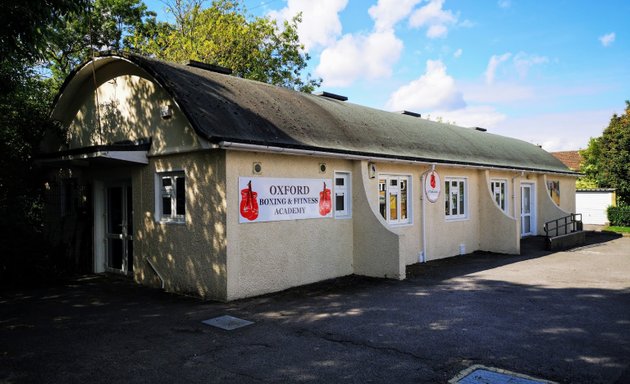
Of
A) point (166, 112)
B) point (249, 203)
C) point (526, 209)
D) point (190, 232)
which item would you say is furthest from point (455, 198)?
point (166, 112)

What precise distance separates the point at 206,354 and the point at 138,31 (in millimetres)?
28338

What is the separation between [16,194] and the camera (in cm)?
1130

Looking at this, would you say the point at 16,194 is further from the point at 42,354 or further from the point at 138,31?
the point at 138,31

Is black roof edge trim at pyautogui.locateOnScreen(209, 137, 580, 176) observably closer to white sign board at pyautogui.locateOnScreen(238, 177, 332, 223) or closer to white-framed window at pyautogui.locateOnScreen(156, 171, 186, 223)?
white sign board at pyautogui.locateOnScreen(238, 177, 332, 223)

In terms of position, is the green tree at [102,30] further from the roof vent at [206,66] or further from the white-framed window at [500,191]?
the white-framed window at [500,191]

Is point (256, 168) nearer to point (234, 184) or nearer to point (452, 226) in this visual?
point (234, 184)

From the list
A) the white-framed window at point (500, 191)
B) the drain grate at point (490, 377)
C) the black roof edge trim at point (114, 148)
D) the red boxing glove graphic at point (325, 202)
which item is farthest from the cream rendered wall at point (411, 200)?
the drain grate at point (490, 377)

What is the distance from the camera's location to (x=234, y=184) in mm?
8742

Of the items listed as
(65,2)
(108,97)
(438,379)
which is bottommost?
(438,379)

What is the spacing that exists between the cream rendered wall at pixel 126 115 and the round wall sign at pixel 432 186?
7.62 metres

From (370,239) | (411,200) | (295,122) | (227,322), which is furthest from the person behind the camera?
(411,200)

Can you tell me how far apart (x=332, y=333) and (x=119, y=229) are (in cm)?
748

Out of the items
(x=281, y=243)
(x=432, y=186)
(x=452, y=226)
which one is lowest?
(x=452, y=226)

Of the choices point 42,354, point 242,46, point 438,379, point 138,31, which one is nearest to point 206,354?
point 42,354
